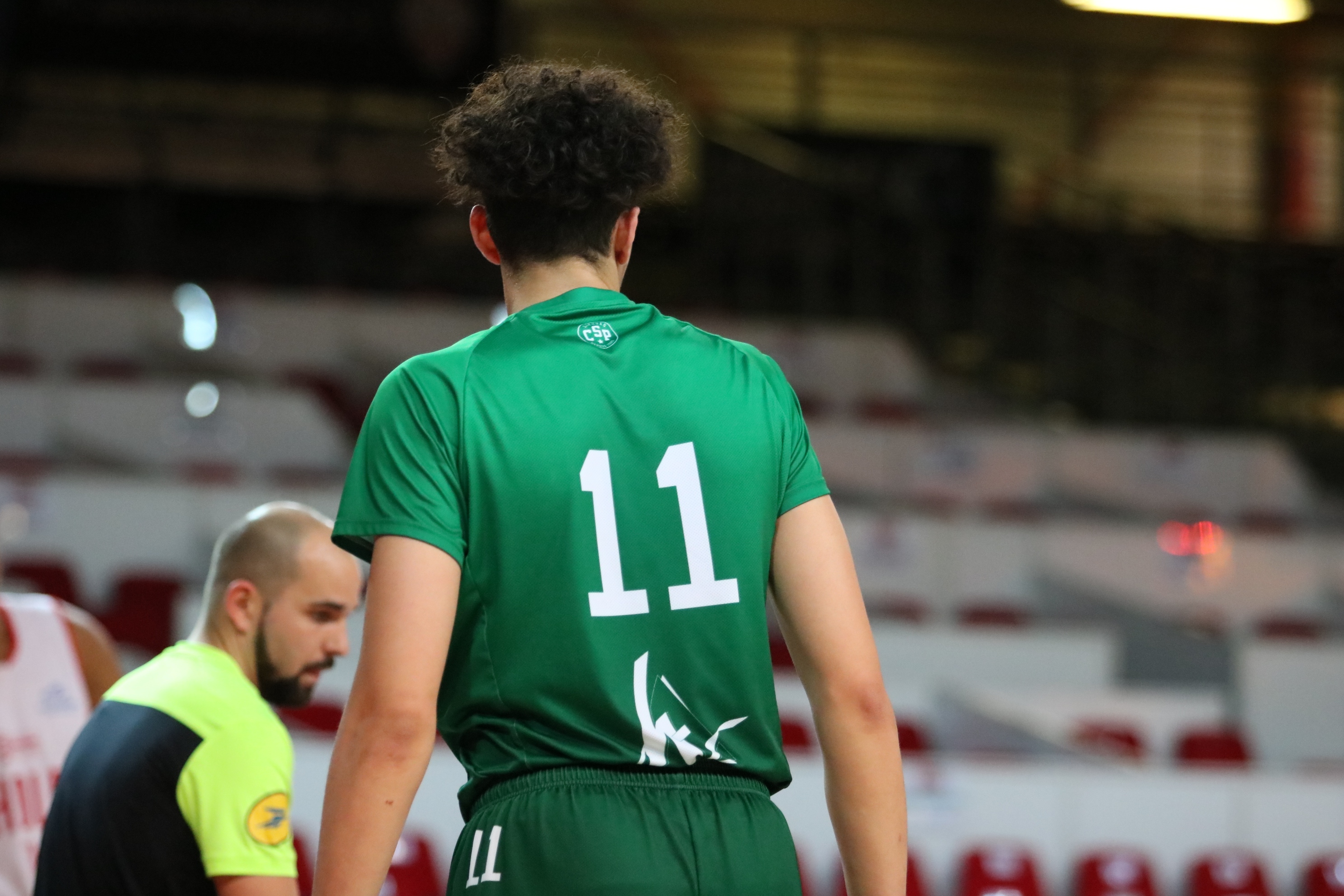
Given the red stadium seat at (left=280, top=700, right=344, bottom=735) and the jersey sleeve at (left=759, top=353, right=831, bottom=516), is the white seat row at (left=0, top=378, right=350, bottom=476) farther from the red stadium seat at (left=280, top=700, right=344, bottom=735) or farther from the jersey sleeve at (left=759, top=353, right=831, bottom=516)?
the jersey sleeve at (left=759, top=353, right=831, bottom=516)

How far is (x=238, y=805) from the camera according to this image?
192cm

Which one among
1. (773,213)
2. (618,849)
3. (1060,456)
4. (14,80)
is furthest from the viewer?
(773,213)

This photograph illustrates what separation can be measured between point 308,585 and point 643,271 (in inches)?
383

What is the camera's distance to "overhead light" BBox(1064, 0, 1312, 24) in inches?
362

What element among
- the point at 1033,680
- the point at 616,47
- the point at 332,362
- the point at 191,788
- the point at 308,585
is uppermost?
the point at 616,47

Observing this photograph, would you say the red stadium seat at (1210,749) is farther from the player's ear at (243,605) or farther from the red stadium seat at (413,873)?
the player's ear at (243,605)

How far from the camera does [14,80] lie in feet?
35.1

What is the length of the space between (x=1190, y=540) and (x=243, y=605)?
6871 mm

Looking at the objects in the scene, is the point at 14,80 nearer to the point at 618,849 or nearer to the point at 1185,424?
the point at 1185,424

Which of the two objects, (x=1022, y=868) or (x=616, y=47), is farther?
(x=616, y=47)

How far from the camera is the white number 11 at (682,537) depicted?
1.37 meters

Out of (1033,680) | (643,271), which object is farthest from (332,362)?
(1033,680)

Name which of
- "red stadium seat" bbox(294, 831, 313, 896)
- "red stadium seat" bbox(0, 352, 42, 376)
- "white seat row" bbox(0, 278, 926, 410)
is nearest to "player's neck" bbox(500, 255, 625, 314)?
"red stadium seat" bbox(294, 831, 313, 896)

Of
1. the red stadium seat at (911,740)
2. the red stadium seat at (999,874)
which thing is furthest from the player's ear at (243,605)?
the red stadium seat at (911,740)
